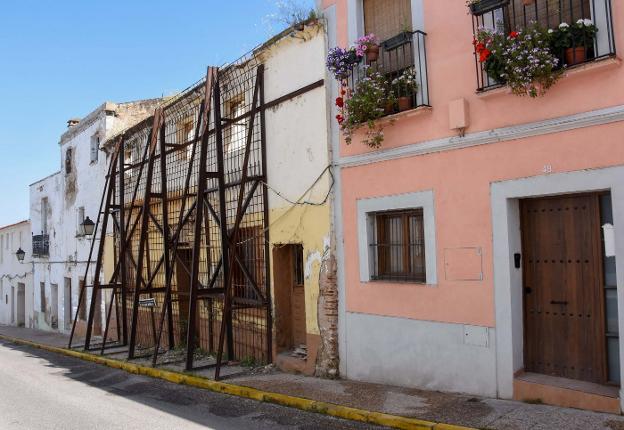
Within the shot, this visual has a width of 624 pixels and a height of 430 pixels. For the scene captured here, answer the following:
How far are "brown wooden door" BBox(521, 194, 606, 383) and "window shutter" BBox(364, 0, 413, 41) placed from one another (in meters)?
3.03

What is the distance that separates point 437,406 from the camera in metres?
6.41

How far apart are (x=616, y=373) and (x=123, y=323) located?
1151 centimetres

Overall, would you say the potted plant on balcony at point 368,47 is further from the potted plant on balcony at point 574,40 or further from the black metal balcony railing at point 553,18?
the potted plant on balcony at point 574,40

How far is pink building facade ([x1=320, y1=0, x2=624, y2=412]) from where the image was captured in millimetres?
5805

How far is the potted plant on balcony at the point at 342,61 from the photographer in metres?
7.97

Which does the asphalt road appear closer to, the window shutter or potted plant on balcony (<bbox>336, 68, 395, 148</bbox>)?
potted plant on balcony (<bbox>336, 68, 395, 148</bbox>)

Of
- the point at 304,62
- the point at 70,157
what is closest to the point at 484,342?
the point at 304,62

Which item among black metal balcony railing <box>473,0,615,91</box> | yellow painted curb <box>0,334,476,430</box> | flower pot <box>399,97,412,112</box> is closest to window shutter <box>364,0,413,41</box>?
flower pot <box>399,97,412,112</box>

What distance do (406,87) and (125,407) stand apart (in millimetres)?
5739

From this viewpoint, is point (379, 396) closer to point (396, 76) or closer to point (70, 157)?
point (396, 76)

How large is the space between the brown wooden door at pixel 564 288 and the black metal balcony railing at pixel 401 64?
6.46 feet

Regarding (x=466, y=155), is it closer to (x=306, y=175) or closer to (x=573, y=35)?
(x=573, y=35)

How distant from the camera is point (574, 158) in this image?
5867mm

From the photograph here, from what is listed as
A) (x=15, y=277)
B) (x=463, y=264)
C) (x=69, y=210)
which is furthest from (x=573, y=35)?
(x=15, y=277)
